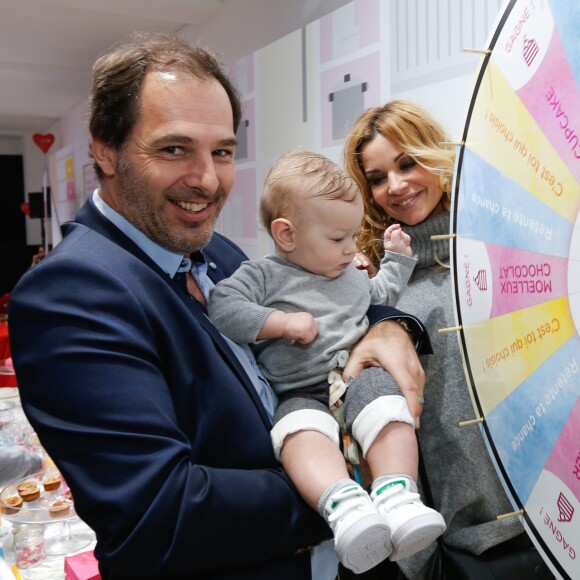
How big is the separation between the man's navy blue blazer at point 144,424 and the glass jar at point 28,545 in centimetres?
69

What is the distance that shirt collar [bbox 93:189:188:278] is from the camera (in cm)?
111

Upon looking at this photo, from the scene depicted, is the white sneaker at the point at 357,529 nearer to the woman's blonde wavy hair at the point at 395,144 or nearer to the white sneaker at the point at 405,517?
the white sneaker at the point at 405,517

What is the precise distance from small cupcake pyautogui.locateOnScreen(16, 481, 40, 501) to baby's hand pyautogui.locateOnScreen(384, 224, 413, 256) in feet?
4.11

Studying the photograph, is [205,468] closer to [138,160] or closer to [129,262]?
[129,262]

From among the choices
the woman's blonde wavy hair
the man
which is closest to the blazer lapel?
the man

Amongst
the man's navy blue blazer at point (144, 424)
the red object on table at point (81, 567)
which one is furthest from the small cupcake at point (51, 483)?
the man's navy blue blazer at point (144, 424)

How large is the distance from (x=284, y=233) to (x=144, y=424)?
57 centimetres

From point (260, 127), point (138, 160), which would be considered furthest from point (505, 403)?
point (260, 127)

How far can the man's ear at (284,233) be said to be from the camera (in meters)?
1.27

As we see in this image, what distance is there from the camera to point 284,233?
128 cm

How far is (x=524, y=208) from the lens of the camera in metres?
0.82

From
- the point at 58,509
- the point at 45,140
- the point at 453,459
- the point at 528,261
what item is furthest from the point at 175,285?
the point at 45,140

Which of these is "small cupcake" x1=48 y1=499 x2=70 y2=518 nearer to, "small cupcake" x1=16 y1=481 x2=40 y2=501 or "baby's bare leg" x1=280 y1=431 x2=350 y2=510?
"small cupcake" x1=16 y1=481 x2=40 y2=501

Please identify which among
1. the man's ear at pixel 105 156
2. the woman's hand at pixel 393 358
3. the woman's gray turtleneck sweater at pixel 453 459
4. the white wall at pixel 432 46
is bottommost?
the woman's gray turtleneck sweater at pixel 453 459
